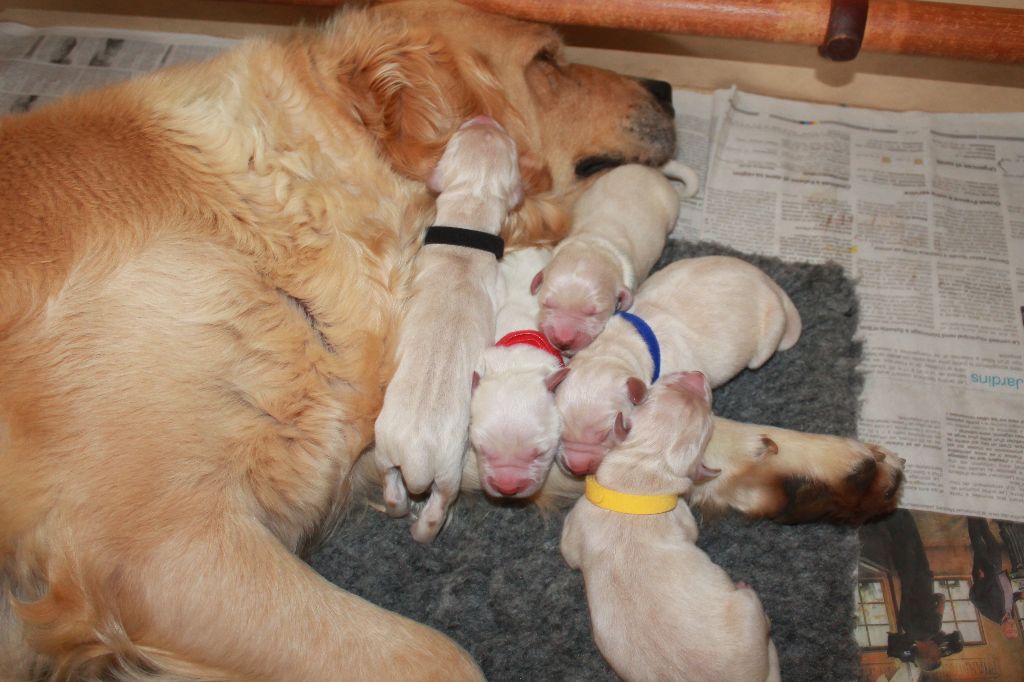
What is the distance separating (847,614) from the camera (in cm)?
202

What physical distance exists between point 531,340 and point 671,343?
334mm

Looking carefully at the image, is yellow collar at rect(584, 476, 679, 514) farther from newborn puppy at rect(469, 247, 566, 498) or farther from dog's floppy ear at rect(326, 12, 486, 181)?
dog's floppy ear at rect(326, 12, 486, 181)

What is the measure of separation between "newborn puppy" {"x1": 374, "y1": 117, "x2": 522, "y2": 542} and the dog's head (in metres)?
0.10

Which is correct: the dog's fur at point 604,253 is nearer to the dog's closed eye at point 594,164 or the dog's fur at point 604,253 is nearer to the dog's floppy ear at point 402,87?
the dog's closed eye at point 594,164

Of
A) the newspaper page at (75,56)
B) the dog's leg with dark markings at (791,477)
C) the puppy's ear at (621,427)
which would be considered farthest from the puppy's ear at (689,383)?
the newspaper page at (75,56)

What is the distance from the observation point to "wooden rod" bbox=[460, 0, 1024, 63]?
2.42 meters

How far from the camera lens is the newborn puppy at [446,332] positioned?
67.3 inches

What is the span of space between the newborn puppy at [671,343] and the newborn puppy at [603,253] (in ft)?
0.20

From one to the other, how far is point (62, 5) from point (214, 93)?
6.67 feet

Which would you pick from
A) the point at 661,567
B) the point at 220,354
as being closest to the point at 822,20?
the point at 661,567

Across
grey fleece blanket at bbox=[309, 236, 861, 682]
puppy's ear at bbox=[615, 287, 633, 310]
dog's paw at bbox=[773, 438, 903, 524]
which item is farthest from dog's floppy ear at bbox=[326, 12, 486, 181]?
dog's paw at bbox=[773, 438, 903, 524]

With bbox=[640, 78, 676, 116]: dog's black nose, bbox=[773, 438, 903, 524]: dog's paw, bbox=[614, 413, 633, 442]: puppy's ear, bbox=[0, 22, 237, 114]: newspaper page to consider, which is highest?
bbox=[0, 22, 237, 114]: newspaper page

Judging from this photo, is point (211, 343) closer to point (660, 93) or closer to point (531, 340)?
point (531, 340)

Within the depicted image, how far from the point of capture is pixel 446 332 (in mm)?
1803
